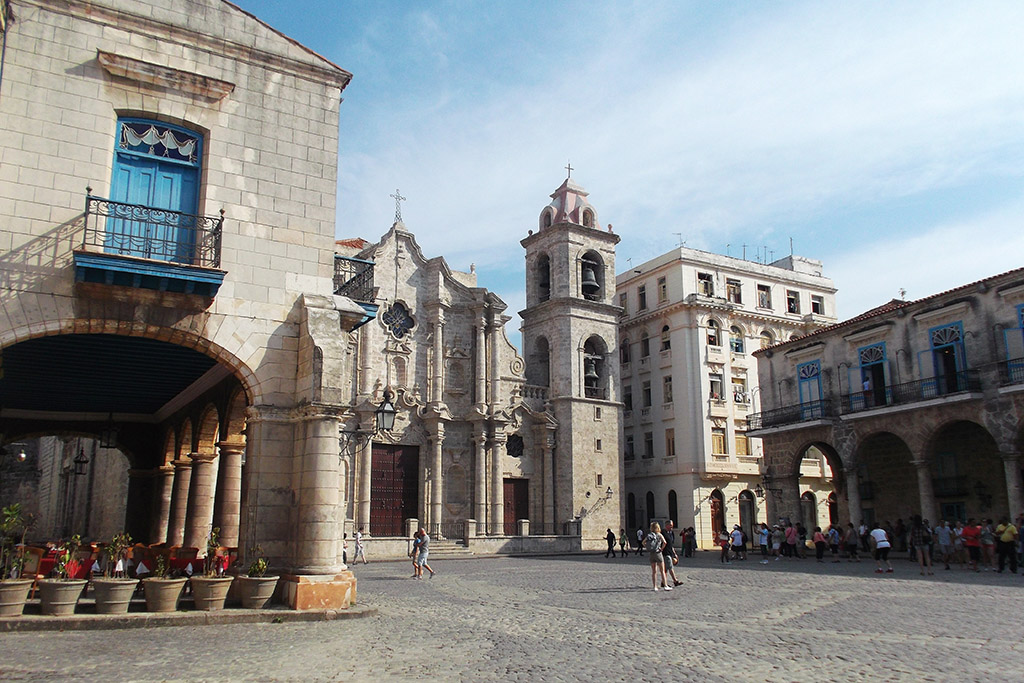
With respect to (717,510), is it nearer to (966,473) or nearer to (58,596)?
(966,473)

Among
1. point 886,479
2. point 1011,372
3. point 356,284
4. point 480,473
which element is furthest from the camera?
point 480,473

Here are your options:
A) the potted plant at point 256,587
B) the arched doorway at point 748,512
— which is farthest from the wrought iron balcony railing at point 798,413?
the potted plant at point 256,587

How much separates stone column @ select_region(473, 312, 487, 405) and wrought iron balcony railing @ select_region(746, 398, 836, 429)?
12.2 meters

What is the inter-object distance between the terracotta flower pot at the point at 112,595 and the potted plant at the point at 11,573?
0.83 m

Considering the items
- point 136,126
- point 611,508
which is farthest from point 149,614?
point 611,508

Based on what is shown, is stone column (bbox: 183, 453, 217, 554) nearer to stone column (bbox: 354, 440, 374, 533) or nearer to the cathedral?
the cathedral

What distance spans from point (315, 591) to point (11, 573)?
13.7 feet

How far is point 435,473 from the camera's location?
115ft

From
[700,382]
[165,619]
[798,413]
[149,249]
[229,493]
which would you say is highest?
[700,382]

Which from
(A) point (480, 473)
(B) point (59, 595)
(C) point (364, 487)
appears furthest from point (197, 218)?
(A) point (480, 473)

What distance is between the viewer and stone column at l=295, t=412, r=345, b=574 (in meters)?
11.9

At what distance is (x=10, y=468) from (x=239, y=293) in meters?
46.0

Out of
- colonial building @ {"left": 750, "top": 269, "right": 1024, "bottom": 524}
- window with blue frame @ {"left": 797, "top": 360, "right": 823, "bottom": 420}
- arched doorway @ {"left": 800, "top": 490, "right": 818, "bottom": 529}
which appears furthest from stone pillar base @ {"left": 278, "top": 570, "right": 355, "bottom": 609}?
arched doorway @ {"left": 800, "top": 490, "right": 818, "bottom": 529}

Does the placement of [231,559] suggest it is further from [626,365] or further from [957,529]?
[626,365]
